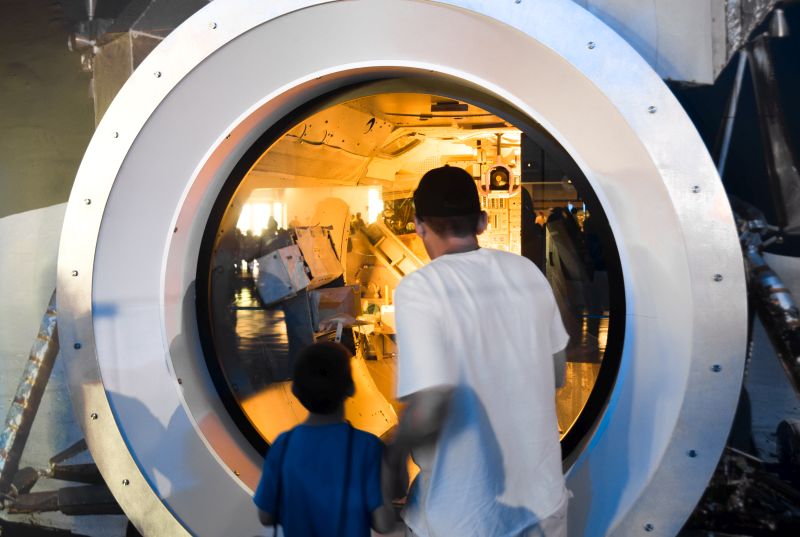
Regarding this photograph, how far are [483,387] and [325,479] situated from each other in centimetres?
40

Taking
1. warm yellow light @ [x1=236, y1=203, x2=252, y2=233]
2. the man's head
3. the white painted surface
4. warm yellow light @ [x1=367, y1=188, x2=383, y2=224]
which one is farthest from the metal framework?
warm yellow light @ [x1=367, y1=188, x2=383, y2=224]

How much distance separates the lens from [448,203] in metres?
1.74

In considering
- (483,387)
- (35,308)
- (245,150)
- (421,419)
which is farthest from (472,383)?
(35,308)

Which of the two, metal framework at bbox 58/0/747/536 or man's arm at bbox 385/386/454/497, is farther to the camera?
metal framework at bbox 58/0/747/536

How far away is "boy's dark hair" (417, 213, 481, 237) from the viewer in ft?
5.77

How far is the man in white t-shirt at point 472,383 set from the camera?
1.64m

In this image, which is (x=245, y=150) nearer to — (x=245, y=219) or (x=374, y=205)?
(x=245, y=219)

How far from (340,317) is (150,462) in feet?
5.44

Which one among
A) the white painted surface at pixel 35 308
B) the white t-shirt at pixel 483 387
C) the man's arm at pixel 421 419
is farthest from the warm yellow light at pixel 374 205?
the man's arm at pixel 421 419

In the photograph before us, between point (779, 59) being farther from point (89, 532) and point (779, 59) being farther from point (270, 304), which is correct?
point (89, 532)

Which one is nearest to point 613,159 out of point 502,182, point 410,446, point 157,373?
point 410,446

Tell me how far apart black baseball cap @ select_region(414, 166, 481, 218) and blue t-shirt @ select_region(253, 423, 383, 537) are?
0.52 metres

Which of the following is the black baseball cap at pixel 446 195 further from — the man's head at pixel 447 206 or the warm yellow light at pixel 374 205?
the warm yellow light at pixel 374 205

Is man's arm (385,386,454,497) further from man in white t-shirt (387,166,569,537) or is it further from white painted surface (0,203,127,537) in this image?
white painted surface (0,203,127,537)
